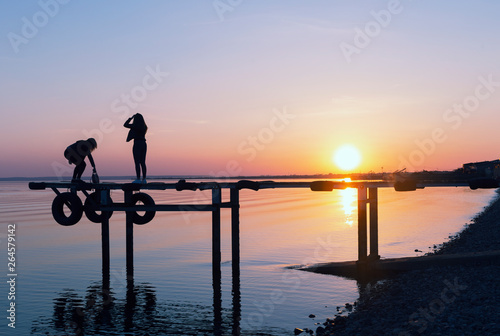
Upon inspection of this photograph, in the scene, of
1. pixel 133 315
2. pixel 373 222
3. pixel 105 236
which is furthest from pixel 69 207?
pixel 373 222

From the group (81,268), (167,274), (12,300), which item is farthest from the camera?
(81,268)

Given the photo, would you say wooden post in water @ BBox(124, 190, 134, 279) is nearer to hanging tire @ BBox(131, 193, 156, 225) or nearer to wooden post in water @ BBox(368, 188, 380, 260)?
hanging tire @ BBox(131, 193, 156, 225)

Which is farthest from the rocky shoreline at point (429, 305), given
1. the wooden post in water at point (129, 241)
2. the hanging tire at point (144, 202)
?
the wooden post in water at point (129, 241)

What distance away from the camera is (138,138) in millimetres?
17000

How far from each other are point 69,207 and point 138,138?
3841 millimetres

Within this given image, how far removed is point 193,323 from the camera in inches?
505

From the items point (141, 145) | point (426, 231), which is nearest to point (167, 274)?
point (141, 145)

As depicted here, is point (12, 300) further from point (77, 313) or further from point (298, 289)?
point (298, 289)

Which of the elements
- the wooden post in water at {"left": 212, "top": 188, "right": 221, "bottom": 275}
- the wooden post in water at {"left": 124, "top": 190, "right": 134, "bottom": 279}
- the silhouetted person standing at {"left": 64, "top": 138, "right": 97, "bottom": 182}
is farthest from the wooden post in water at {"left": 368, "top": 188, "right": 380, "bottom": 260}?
the silhouetted person standing at {"left": 64, "top": 138, "right": 97, "bottom": 182}

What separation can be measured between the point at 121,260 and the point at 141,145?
7437 mm

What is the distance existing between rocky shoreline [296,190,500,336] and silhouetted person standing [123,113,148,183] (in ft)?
27.3

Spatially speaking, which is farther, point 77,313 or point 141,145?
point 141,145

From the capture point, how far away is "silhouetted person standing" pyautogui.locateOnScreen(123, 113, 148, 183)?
1688 centimetres

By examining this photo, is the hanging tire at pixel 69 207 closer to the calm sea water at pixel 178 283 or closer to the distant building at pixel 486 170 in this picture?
the calm sea water at pixel 178 283
